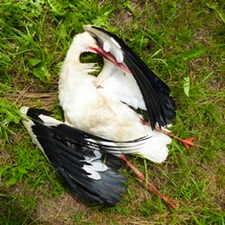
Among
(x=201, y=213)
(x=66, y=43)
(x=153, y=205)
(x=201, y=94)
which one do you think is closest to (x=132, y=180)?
(x=153, y=205)

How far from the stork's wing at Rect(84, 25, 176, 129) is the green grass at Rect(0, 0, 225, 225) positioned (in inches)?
9.6

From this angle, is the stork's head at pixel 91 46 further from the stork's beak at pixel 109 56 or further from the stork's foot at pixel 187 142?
the stork's foot at pixel 187 142

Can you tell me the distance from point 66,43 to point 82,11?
25cm

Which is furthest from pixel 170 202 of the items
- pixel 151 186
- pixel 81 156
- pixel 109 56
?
pixel 109 56

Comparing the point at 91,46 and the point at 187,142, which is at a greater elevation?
the point at 91,46

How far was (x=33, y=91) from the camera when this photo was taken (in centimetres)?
298

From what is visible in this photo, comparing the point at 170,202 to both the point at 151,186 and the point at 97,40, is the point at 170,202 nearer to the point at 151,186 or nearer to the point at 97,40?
the point at 151,186

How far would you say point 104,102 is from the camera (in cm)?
273

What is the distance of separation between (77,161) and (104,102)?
421mm

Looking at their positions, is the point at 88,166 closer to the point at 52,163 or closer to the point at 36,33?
the point at 52,163

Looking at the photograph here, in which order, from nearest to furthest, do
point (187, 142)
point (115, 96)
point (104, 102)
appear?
1. point (104, 102)
2. point (115, 96)
3. point (187, 142)

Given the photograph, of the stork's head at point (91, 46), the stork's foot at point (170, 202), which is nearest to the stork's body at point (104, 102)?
the stork's head at point (91, 46)

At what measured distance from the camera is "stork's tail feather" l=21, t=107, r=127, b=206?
266cm

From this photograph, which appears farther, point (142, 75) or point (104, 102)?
point (104, 102)
